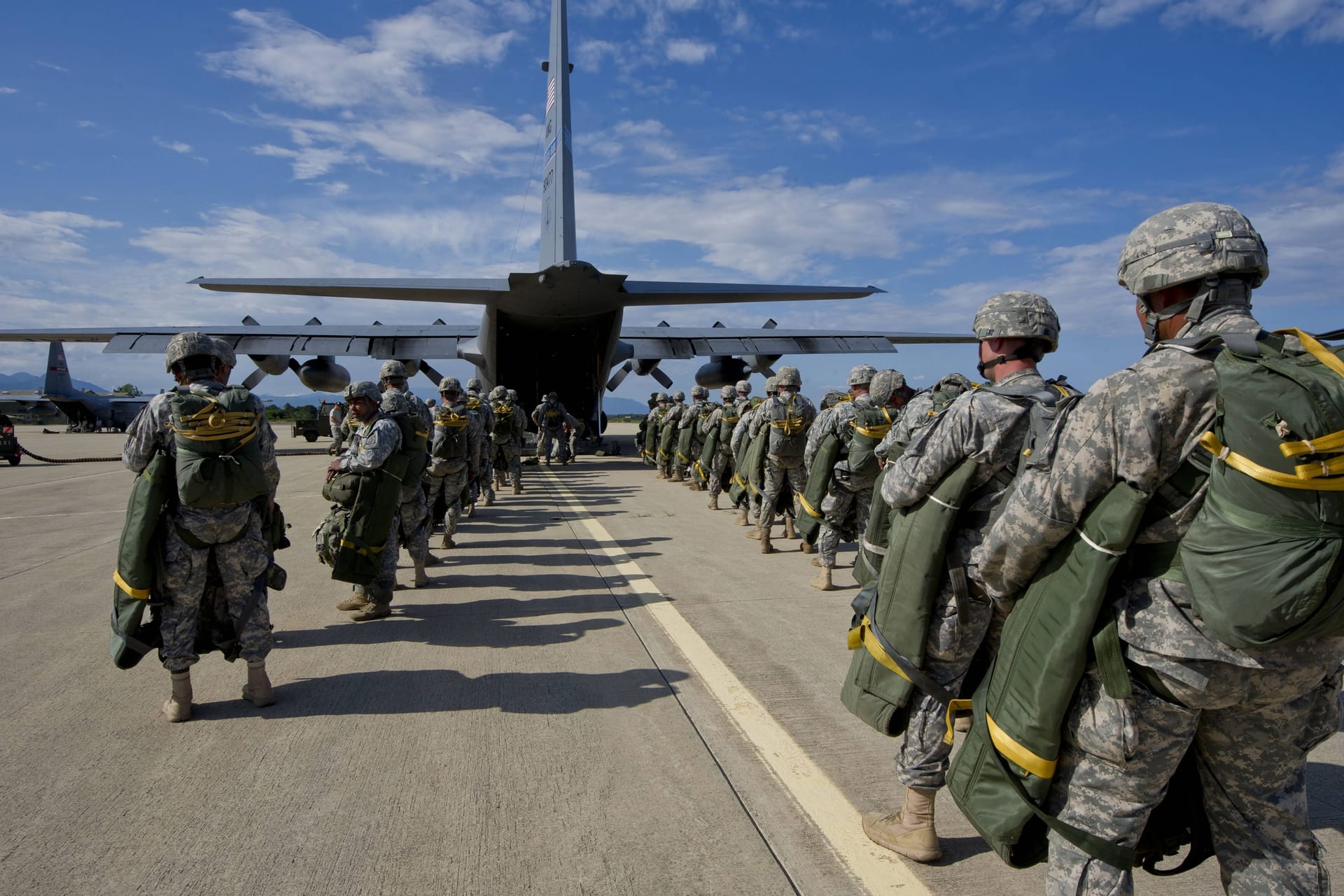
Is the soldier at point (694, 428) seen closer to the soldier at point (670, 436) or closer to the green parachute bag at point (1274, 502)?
the soldier at point (670, 436)

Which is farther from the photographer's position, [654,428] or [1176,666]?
[654,428]

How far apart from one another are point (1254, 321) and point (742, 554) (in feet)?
23.0

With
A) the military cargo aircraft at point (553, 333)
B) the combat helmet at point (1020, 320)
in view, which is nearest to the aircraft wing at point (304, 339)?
the military cargo aircraft at point (553, 333)

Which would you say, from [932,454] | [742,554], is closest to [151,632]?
[932,454]

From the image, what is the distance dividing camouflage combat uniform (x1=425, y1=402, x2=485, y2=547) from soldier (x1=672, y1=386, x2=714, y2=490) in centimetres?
665

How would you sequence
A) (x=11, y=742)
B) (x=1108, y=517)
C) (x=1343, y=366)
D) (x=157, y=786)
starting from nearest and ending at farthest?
(x=1343, y=366) → (x=1108, y=517) → (x=157, y=786) → (x=11, y=742)

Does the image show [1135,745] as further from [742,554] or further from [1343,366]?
[742,554]

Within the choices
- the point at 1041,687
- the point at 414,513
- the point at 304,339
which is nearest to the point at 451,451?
the point at 414,513

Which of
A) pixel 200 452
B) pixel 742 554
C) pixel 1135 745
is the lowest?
pixel 742 554

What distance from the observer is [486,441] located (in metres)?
11.3

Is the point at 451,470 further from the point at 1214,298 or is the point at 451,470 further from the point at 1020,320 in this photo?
the point at 1214,298

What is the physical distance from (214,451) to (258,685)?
1.32 m

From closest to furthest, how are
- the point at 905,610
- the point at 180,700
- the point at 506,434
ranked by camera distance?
the point at 905,610
the point at 180,700
the point at 506,434

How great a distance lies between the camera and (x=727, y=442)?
12461mm
